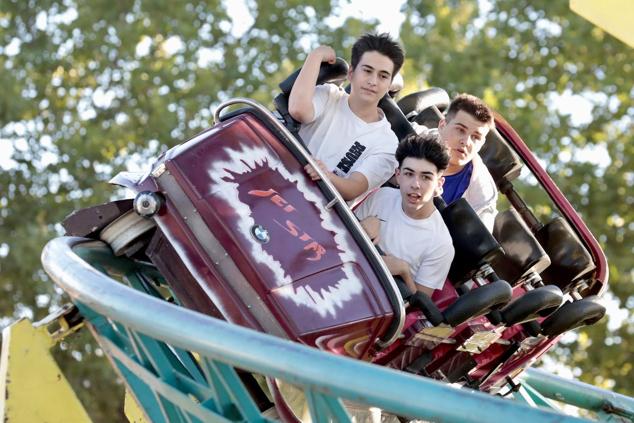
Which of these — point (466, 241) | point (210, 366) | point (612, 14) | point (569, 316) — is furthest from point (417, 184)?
point (210, 366)

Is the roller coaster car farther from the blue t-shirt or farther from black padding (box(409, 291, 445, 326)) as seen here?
the blue t-shirt

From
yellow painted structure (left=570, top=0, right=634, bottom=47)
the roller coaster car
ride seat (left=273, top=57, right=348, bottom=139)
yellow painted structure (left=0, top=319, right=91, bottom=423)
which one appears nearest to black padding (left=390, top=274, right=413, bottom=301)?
the roller coaster car

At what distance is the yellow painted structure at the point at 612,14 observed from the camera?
4.61 meters

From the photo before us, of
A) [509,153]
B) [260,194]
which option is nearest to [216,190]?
[260,194]

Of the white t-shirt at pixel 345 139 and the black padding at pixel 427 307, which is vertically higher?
the white t-shirt at pixel 345 139

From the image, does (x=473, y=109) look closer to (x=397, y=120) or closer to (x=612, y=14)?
(x=397, y=120)

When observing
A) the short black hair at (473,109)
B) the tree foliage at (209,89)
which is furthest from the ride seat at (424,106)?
the tree foliage at (209,89)

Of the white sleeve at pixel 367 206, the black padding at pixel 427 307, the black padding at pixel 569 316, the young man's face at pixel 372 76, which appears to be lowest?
the black padding at pixel 569 316

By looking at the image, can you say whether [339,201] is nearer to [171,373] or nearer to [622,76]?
[171,373]

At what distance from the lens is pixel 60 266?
3736mm

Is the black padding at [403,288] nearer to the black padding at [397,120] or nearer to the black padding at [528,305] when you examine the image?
the black padding at [528,305]

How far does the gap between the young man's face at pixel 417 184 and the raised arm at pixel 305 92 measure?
0.35 m

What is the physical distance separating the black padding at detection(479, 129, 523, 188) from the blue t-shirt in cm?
42

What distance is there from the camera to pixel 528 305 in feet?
14.0
